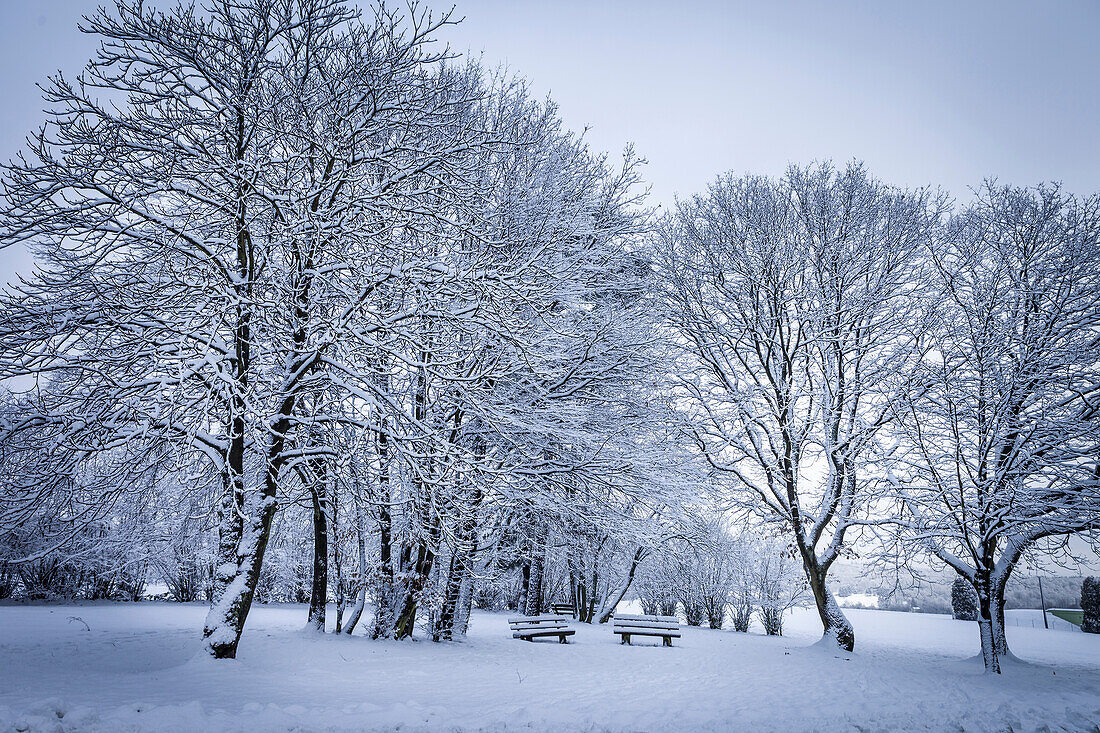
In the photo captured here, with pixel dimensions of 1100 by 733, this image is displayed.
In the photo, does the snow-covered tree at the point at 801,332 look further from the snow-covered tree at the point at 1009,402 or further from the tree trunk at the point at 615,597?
the tree trunk at the point at 615,597

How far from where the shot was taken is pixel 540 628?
13.4 meters

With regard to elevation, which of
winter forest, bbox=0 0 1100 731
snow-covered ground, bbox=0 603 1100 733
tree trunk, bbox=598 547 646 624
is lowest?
tree trunk, bbox=598 547 646 624

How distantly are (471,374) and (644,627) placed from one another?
9.72 metres

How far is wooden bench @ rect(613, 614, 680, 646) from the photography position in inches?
552

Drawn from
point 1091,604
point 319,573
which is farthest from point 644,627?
point 1091,604

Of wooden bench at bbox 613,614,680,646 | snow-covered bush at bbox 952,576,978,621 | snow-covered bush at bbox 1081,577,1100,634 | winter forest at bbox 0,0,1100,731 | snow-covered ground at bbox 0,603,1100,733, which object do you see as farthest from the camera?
snow-covered bush at bbox 952,576,978,621

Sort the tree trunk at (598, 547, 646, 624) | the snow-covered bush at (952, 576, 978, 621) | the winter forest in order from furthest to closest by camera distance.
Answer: the snow-covered bush at (952, 576, 978, 621), the tree trunk at (598, 547, 646, 624), the winter forest

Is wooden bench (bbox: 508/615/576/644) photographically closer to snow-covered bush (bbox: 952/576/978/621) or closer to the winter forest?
the winter forest

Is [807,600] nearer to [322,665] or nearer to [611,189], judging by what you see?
[611,189]

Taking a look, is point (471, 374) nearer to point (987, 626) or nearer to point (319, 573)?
point (319, 573)

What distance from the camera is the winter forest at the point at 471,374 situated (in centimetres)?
616

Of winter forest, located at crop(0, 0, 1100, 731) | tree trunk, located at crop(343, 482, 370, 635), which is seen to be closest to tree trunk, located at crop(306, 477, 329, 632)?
winter forest, located at crop(0, 0, 1100, 731)

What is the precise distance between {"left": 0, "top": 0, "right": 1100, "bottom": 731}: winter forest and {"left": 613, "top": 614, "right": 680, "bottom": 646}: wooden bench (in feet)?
3.24

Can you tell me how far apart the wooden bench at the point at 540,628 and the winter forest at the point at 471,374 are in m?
0.38
